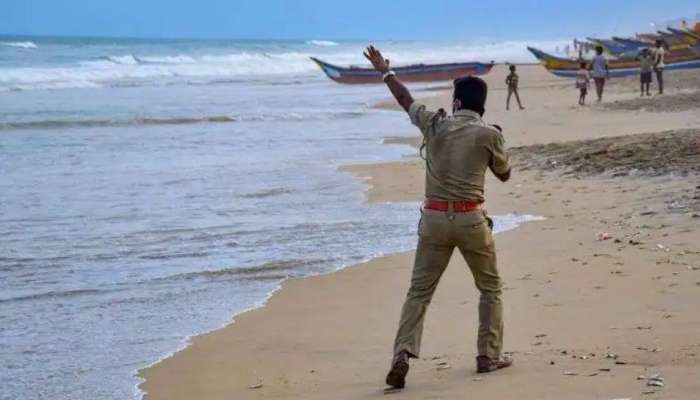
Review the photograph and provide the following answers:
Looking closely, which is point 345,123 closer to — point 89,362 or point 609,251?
point 609,251

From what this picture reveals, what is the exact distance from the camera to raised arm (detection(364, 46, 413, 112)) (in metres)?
5.66

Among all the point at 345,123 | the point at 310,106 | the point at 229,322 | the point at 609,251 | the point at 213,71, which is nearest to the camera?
the point at 229,322

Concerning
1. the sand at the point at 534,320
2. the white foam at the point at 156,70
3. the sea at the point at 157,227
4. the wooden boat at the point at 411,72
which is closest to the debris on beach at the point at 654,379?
the sand at the point at 534,320

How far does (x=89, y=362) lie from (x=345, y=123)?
2019 cm

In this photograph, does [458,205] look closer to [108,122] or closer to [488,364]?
[488,364]

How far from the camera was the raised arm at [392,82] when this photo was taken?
566cm

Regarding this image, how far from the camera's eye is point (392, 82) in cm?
572

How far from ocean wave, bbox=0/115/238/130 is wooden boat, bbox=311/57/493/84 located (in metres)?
19.1

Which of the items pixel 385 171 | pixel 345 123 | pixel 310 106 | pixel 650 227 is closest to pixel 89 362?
pixel 650 227

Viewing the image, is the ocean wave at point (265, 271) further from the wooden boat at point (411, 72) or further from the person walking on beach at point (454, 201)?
the wooden boat at point (411, 72)

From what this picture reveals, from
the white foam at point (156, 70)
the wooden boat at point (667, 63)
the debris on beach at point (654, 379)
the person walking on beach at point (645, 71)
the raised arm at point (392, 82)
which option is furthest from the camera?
the white foam at point (156, 70)

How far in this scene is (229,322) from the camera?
7.80 metres

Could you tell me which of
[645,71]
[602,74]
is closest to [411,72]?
[645,71]

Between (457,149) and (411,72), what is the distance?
44420 mm
